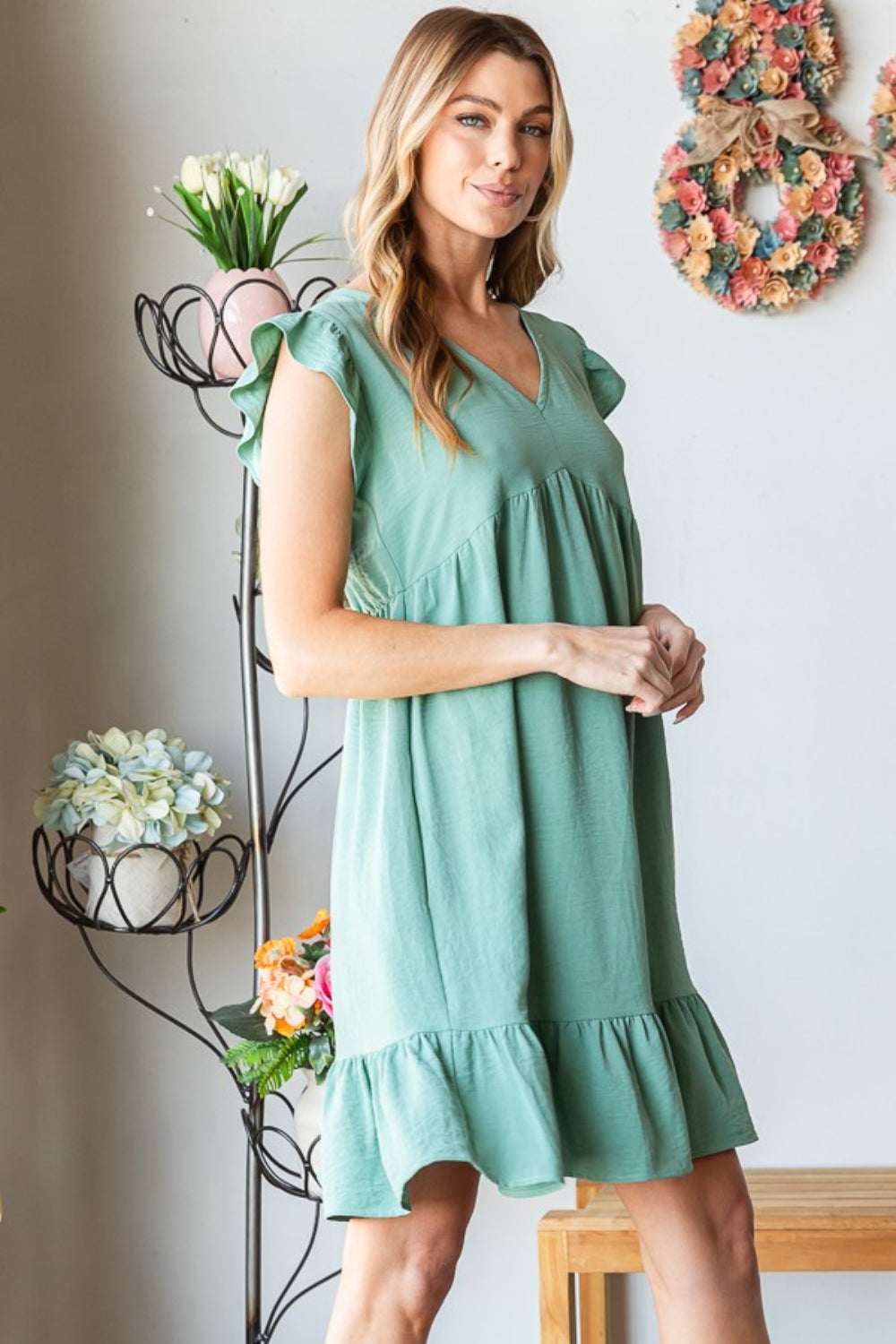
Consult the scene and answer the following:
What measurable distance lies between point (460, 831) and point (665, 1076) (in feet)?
0.86

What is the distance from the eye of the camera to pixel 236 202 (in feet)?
7.06

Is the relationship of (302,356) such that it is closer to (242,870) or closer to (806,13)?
(242,870)

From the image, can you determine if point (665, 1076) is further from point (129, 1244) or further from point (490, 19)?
point (129, 1244)

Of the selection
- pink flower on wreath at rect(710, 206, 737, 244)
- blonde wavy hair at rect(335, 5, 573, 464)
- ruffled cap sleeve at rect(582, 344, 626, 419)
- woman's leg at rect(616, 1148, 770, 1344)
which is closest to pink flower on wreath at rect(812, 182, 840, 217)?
pink flower on wreath at rect(710, 206, 737, 244)

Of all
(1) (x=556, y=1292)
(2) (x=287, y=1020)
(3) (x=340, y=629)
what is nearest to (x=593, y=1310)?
(1) (x=556, y=1292)

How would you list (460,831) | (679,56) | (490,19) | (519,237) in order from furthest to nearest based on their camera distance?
(679,56)
(519,237)
(490,19)
(460,831)

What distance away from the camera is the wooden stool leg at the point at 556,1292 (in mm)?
2074

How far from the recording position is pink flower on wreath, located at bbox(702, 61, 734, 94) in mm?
2377

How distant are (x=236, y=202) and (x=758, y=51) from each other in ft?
2.66

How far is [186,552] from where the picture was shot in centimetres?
249

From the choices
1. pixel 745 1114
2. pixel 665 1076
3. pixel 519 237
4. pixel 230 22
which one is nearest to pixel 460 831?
pixel 665 1076

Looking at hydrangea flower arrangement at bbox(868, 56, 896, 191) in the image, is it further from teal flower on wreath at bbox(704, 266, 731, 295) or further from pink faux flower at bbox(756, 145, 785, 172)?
teal flower on wreath at bbox(704, 266, 731, 295)

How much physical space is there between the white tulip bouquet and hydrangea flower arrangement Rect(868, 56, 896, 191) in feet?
2.71

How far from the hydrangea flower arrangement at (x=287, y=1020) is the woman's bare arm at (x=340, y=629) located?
798 mm
